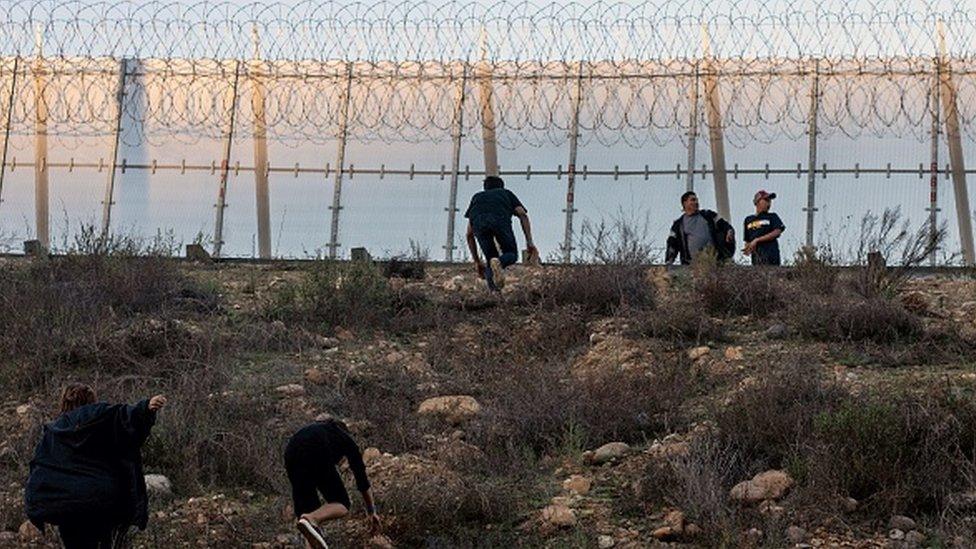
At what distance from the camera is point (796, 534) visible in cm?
1202

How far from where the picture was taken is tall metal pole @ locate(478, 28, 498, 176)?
79.6ft

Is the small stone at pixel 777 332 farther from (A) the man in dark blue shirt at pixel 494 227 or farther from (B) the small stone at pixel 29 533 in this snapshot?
(B) the small stone at pixel 29 533

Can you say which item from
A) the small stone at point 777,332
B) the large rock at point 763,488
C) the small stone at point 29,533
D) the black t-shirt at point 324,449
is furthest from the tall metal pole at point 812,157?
the small stone at point 29,533

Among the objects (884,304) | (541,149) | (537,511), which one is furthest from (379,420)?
(541,149)

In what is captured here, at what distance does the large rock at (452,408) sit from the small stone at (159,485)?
2327 millimetres

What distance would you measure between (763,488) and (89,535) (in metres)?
4.33

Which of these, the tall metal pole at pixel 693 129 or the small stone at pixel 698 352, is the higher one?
the tall metal pole at pixel 693 129

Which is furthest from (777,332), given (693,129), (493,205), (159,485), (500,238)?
(693,129)

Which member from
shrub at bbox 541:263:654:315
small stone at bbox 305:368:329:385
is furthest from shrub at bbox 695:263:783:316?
small stone at bbox 305:368:329:385

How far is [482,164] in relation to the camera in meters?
24.3

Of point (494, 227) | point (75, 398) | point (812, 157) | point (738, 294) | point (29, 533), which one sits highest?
point (812, 157)

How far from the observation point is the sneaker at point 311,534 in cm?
1122

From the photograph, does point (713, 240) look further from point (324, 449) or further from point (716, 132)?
point (324, 449)

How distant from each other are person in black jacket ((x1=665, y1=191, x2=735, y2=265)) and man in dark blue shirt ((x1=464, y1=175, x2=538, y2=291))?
2211 mm
